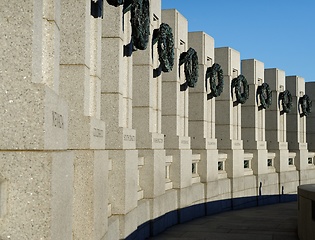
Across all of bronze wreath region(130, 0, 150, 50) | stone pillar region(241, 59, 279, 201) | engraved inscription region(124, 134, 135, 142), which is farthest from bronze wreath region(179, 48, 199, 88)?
Answer: stone pillar region(241, 59, 279, 201)

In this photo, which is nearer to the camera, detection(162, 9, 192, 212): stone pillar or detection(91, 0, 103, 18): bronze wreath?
detection(91, 0, 103, 18): bronze wreath

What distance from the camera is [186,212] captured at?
20.0 m

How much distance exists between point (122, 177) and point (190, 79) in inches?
362

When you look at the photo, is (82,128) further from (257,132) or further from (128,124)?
(257,132)

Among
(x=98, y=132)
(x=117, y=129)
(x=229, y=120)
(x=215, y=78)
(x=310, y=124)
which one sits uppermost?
(x=215, y=78)

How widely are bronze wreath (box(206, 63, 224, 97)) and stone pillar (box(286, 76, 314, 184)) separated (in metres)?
10.8

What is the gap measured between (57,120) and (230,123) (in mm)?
20414

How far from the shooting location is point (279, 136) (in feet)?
107

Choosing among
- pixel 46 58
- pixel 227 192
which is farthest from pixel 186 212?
pixel 46 58

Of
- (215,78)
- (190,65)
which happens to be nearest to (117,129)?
(190,65)

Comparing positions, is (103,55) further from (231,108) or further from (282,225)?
(231,108)

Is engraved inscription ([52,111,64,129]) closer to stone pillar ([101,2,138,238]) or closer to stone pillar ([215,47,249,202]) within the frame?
stone pillar ([101,2,138,238])

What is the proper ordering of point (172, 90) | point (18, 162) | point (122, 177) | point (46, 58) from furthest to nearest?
point (172, 90) < point (122, 177) < point (46, 58) < point (18, 162)

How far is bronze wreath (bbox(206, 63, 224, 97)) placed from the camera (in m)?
24.5
